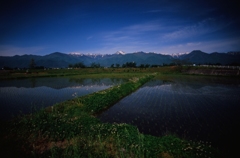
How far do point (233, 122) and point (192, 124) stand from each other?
10.0 ft

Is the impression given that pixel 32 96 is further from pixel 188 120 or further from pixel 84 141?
pixel 188 120

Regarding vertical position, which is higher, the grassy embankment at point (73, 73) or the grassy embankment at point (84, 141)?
the grassy embankment at point (73, 73)

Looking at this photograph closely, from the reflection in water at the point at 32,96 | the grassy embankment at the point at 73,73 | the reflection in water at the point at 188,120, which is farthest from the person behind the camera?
the grassy embankment at the point at 73,73

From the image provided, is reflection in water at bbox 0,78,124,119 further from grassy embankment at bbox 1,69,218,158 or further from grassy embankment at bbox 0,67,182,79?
grassy embankment at bbox 0,67,182,79

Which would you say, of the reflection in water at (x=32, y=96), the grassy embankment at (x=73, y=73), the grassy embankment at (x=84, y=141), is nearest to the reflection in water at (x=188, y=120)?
the grassy embankment at (x=84, y=141)

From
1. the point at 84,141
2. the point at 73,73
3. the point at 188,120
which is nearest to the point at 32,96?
the point at 84,141

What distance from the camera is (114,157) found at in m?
6.20

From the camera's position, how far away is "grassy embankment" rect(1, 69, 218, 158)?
6254 mm

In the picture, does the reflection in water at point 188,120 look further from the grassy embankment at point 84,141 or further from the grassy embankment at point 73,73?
the grassy embankment at point 73,73

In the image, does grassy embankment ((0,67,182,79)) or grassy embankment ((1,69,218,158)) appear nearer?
grassy embankment ((1,69,218,158))

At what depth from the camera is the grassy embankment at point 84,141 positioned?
625 cm

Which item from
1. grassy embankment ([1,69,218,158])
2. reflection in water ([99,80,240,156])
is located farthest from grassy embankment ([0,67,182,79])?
grassy embankment ([1,69,218,158])

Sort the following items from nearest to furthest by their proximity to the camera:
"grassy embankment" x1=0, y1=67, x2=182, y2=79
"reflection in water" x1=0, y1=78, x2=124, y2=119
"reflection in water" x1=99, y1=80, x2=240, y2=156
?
"reflection in water" x1=99, y1=80, x2=240, y2=156 → "reflection in water" x1=0, y1=78, x2=124, y2=119 → "grassy embankment" x1=0, y1=67, x2=182, y2=79

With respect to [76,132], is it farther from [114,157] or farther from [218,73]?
[218,73]
